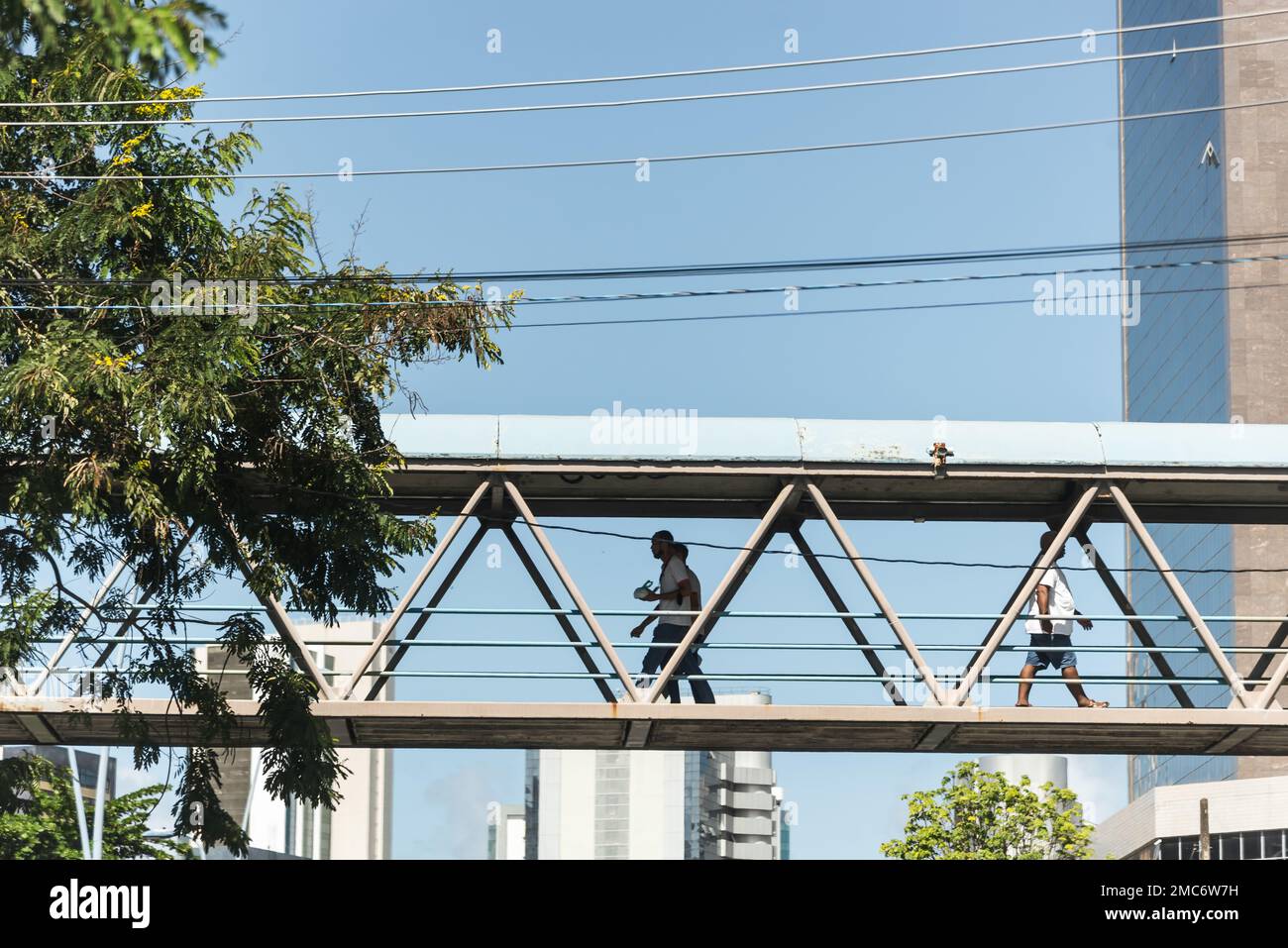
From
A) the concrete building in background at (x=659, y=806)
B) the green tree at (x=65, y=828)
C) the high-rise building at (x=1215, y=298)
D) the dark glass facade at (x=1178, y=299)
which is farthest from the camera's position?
the concrete building in background at (x=659, y=806)

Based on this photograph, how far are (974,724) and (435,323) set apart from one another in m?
5.93

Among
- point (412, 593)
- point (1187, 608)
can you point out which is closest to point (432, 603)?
point (412, 593)

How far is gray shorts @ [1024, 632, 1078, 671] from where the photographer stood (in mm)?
16578

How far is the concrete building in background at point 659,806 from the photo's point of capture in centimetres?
18350

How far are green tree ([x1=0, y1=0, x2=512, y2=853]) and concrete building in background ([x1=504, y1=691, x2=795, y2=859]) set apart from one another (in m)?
163

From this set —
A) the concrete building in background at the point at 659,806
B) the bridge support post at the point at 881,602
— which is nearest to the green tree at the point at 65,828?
the bridge support post at the point at 881,602

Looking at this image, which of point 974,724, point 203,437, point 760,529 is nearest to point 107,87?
point 203,437

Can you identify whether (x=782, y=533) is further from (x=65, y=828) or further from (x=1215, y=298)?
(x=1215, y=298)

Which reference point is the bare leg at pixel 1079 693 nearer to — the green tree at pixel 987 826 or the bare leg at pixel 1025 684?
the bare leg at pixel 1025 684

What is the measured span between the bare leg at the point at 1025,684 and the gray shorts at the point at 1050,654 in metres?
0.06

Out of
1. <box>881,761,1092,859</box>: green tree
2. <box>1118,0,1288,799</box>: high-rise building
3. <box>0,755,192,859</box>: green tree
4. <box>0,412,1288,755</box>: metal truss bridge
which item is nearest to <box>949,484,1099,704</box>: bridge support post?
<box>0,412,1288,755</box>: metal truss bridge

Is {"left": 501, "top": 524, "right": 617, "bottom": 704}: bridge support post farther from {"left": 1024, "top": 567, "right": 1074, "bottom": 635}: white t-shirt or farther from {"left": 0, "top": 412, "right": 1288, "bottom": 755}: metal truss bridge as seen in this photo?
{"left": 1024, "top": 567, "right": 1074, "bottom": 635}: white t-shirt
